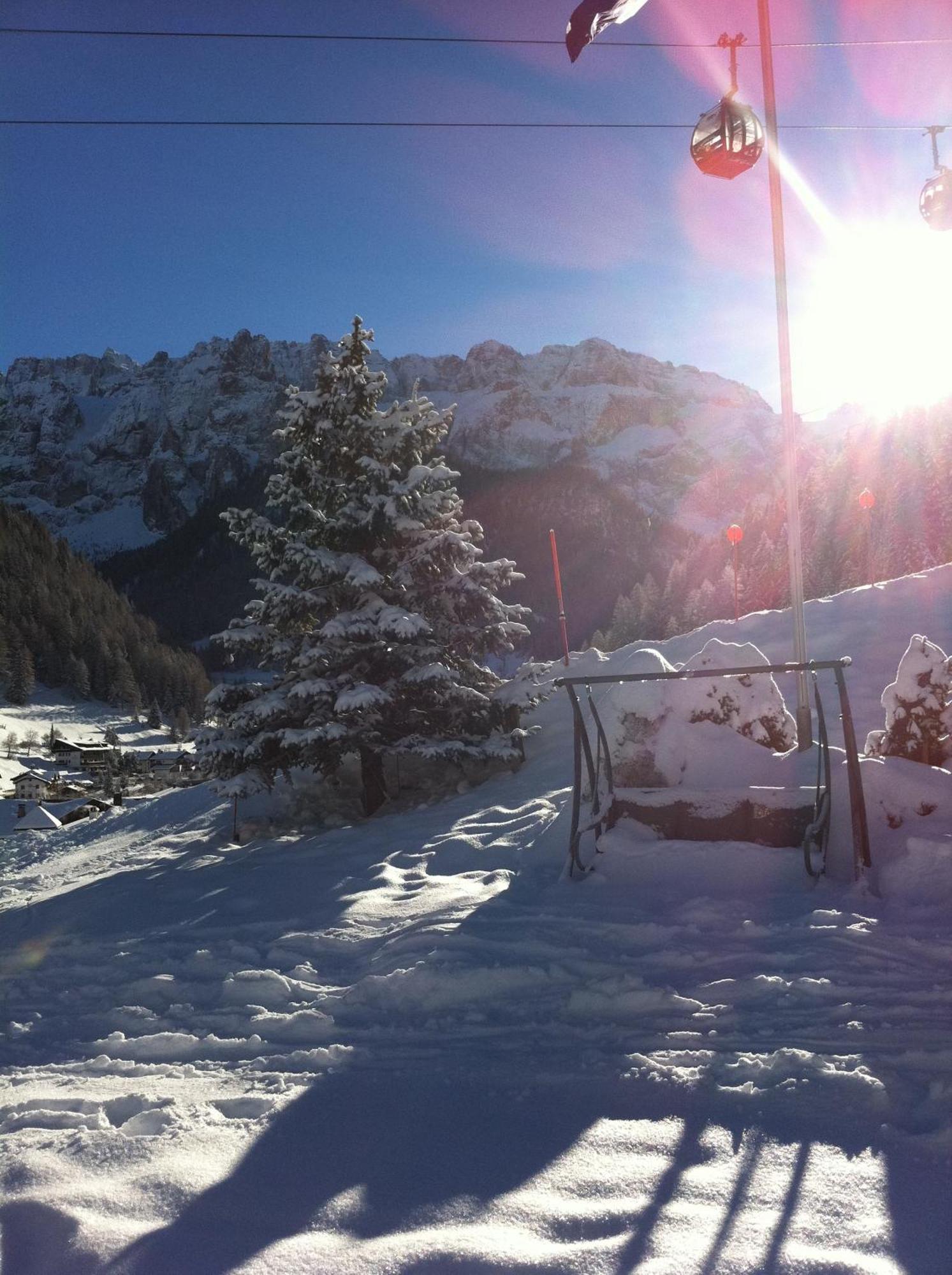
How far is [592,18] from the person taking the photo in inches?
269

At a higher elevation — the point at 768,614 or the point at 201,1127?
the point at 768,614

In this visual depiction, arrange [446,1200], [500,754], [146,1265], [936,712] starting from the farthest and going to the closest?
[500,754], [936,712], [446,1200], [146,1265]

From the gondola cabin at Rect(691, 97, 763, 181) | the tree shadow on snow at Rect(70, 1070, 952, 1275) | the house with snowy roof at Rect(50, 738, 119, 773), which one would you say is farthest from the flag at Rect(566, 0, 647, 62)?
the house with snowy roof at Rect(50, 738, 119, 773)

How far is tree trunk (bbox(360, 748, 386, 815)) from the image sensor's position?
12508mm

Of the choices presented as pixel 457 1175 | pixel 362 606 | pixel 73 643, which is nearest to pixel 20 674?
pixel 73 643

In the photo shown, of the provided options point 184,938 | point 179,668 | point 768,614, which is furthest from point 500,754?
point 179,668

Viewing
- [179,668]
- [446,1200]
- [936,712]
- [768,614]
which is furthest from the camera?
[179,668]

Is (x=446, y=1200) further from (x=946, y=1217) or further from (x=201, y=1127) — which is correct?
(x=946, y=1217)

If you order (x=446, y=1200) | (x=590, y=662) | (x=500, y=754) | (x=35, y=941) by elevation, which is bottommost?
(x=35, y=941)

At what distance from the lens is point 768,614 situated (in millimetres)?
16906

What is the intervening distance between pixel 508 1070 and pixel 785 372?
7.81 meters

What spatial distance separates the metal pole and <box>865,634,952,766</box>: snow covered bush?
82 centimetres

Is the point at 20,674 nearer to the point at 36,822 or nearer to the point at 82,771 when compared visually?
the point at 82,771

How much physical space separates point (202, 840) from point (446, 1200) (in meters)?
10.6
